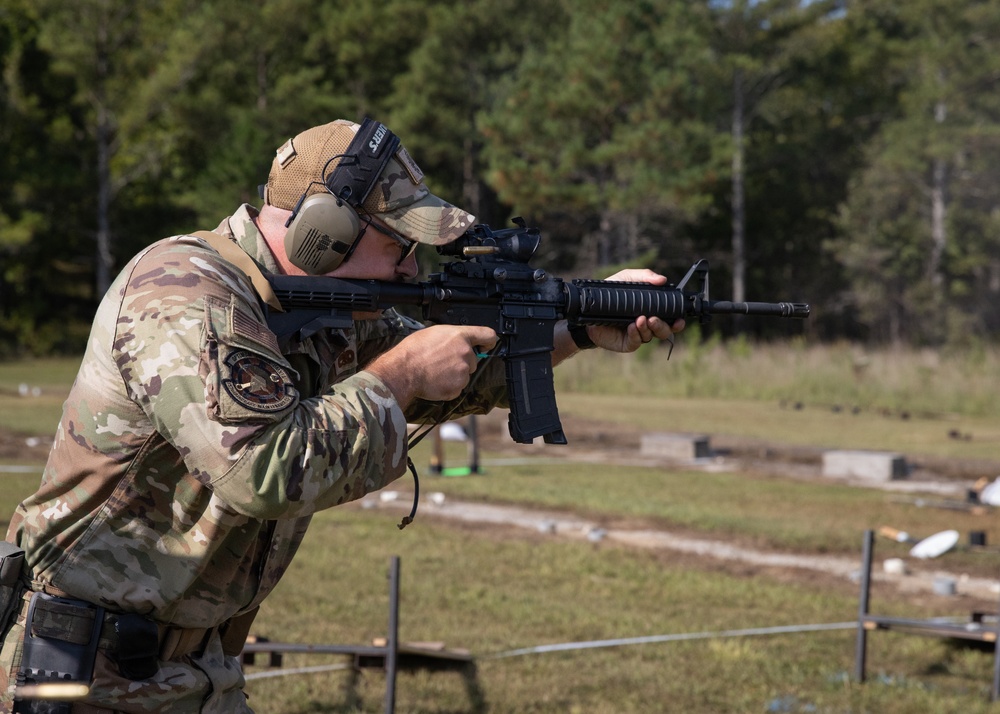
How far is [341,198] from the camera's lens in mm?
2889

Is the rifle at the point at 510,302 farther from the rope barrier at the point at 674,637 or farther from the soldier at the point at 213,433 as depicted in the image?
the rope barrier at the point at 674,637

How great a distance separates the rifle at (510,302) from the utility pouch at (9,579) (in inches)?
32.1

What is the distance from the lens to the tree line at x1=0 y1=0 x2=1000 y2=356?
3872cm

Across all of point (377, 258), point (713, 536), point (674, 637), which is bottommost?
point (674, 637)

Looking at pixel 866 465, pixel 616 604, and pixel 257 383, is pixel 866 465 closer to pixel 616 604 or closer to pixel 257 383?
pixel 616 604

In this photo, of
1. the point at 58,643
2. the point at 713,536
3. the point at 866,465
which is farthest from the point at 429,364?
the point at 866,465

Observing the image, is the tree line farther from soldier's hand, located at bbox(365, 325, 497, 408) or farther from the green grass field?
soldier's hand, located at bbox(365, 325, 497, 408)

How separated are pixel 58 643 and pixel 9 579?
201mm

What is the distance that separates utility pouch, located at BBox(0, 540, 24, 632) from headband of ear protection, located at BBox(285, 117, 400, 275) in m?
0.98

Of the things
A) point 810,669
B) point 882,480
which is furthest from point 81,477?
point 882,480

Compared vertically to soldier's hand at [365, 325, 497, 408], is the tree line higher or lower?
higher

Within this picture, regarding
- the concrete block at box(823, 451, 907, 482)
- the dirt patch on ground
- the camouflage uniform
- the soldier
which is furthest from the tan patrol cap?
the concrete block at box(823, 451, 907, 482)

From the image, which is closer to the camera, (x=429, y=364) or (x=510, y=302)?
(x=429, y=364)

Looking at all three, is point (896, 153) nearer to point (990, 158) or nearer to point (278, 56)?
point (990, 158)
